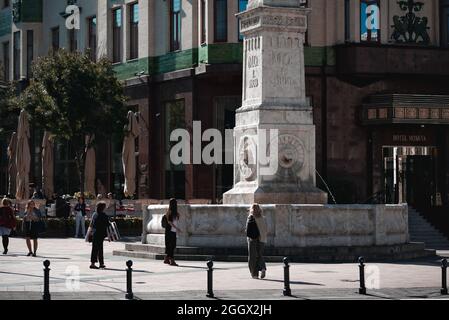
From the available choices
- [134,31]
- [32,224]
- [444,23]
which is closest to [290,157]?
[32,224]

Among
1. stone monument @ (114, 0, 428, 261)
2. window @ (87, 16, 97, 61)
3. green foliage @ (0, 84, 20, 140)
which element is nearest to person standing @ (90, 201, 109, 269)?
stone monument @ (114, 0, 428, 261)

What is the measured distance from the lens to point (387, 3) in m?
49.3

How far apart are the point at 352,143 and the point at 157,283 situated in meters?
28.8

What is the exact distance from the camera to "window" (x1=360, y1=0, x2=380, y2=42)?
4906 cm

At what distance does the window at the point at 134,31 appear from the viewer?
5447cm

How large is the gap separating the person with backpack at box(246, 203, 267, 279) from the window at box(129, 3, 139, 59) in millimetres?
32870

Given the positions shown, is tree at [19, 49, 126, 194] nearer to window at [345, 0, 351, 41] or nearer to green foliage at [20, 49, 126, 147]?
green foliage at [20, 49, 126, 147]

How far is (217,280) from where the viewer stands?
21281 millimetres

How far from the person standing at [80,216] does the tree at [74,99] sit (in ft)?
19.6

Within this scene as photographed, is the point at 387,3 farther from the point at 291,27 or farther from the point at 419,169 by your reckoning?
the point at 291,27

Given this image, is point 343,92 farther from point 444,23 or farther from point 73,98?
point 73,98

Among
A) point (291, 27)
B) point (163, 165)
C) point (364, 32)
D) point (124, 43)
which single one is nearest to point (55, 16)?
point (124, 43)

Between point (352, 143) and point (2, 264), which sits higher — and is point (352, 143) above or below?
above
